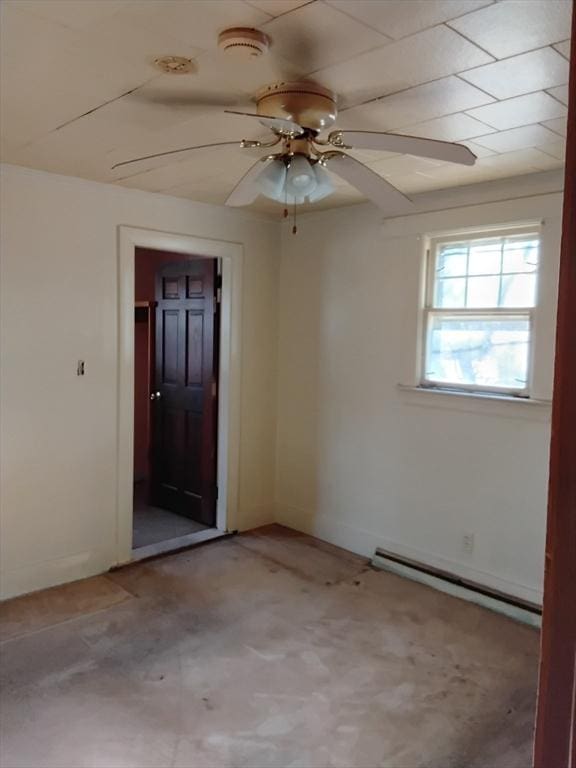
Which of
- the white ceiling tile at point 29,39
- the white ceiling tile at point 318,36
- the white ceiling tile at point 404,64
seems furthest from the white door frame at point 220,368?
the white ceiling tile at point 318,36

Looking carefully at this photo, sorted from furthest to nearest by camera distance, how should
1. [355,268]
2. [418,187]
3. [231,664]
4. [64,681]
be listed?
1. [355,268]
2. [418,187]
3. [231,664]
4. [64,681]

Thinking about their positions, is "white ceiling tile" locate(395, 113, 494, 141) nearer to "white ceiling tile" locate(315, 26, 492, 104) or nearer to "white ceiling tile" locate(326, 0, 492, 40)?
"white ceiling tile" locate(315, 26, 492, 104)

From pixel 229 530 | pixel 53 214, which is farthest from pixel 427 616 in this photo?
pixel 53 214

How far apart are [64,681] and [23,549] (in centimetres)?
103

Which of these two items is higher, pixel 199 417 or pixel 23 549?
pixel 199 417

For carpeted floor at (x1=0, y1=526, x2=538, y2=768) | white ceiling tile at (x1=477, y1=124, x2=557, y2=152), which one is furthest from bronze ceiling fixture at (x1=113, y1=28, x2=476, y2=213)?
carpeted floor at (x1=0, y1=526, x2=538, y2=768)

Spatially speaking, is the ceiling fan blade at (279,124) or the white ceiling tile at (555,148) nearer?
the ceiling fan blade at (279,124)

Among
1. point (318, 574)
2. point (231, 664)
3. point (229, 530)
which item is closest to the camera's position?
point (231, 664)

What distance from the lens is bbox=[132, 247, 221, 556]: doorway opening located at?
14.7 ft

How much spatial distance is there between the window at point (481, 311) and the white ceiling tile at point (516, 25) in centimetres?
170

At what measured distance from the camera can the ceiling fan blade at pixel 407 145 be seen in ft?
6.12

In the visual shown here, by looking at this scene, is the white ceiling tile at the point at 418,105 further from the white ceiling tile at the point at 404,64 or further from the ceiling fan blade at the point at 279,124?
the ceiling fan blade at the point at 279,124

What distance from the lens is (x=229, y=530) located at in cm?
454

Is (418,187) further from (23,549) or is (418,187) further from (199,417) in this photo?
(23,549)
